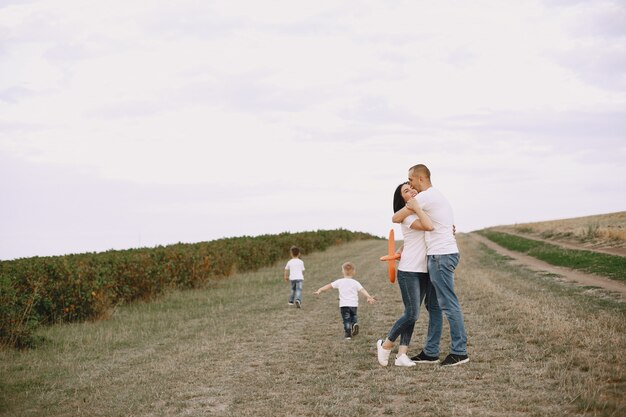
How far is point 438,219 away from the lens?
7699mm

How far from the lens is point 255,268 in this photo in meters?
29.9

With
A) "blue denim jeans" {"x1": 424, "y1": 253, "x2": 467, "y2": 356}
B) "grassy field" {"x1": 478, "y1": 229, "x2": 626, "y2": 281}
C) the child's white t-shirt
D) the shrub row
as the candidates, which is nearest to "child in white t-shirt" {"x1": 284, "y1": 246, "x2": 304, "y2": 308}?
the child's white t-shirt

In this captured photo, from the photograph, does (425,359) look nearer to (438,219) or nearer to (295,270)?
(438,219)

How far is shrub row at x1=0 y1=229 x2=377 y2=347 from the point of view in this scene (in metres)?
12.1

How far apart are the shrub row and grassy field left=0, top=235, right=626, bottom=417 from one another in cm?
68

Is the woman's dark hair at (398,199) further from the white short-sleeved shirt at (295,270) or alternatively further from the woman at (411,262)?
the white short-sleeved shirt at (295,270)

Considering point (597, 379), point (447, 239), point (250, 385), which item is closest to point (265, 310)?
point (250, 385)

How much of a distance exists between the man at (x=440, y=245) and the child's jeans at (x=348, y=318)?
309cm

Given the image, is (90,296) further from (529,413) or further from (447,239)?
(529,413)

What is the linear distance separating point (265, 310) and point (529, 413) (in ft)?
32.8

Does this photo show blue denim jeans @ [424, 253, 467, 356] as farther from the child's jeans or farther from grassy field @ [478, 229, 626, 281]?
grassy field @ [478, 229, 626, 281]

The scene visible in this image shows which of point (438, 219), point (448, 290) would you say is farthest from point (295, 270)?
point (438, 219)

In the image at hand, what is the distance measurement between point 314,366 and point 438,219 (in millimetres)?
2904

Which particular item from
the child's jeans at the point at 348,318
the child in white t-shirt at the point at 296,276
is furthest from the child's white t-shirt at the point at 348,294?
the child in white t-shirt at the point at 296,276
